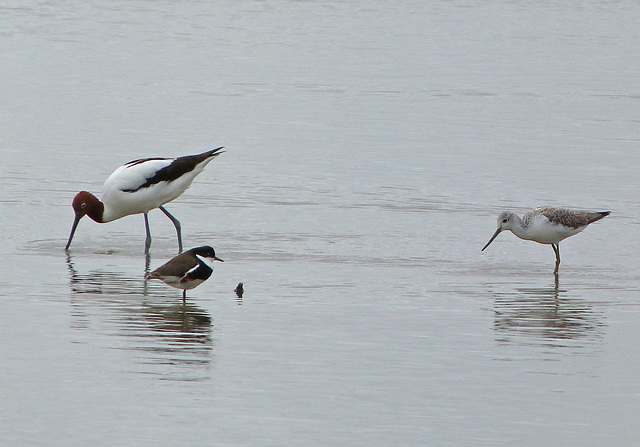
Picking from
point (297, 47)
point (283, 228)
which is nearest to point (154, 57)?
point (297, 47)

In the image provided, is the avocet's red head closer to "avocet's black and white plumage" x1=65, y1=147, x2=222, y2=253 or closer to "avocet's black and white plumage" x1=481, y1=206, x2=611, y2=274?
"avocet's black and white plumage" x1=65, y1=147, x2=222, y2=253

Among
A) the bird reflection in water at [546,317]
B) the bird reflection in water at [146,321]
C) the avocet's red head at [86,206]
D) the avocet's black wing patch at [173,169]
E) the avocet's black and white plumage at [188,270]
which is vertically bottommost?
the bird reflection in water at [546,317]

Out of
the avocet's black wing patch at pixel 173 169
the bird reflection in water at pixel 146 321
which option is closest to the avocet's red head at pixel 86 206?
the avocet's black wing patch at pixel 173 169

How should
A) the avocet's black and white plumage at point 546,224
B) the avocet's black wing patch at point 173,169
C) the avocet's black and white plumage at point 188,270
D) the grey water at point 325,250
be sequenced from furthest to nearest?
the avocet's black wing patch at point 173,169 → the avocet's black and white plumage at point 546,224 → the avocet's black and white plumage at point 188,270 → the grey water at point 325,250

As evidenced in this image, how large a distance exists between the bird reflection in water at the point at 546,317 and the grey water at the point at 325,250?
4 cm

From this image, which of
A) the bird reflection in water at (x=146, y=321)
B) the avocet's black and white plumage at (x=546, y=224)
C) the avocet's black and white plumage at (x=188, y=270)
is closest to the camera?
the bird reflection in water at (x=146, y=321)

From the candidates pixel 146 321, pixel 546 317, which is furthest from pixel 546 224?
pixel 146 321

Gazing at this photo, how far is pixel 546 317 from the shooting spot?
10047mm

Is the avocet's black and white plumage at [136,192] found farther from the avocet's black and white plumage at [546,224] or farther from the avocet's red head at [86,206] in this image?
the avocet's black and white plumage at [546,224]

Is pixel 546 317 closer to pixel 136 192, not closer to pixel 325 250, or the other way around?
pixel 325 250

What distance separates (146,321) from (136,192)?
3800mm

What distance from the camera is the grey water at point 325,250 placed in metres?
7.51

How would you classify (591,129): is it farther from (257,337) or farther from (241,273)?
(257,337)

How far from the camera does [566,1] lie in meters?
42.0
